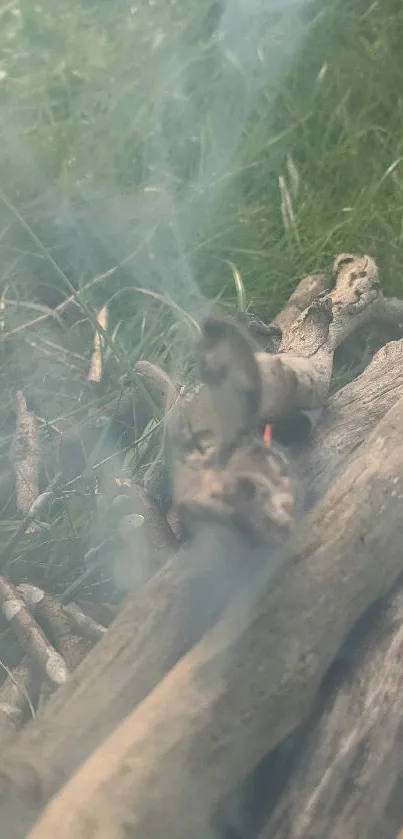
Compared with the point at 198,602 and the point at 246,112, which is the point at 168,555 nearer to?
the point at 198,602

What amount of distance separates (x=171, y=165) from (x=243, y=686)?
963mm

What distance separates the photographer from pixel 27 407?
1149 millimetres

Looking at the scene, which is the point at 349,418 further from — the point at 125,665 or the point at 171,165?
the point at 171,165

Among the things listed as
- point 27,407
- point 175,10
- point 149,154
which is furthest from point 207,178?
point 27,407

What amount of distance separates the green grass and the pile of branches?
377mm

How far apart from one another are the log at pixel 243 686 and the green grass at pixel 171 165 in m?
0.41

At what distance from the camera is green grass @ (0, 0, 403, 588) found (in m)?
1.28

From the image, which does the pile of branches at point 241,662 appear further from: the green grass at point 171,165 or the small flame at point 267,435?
the green grass at point 171,165

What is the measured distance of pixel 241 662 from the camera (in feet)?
2.60

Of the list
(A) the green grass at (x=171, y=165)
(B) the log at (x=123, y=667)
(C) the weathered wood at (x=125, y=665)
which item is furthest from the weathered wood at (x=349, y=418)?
(A) the green grass at (x=171, y=165)

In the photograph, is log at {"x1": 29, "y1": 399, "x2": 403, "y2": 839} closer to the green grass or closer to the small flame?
the small flame

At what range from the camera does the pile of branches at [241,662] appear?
751 millimetres

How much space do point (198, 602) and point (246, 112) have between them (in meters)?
1.01

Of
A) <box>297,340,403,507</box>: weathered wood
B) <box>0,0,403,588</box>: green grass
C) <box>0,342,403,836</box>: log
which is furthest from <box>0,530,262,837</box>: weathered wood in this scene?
<box>0,0,403,588</box>: green grass
